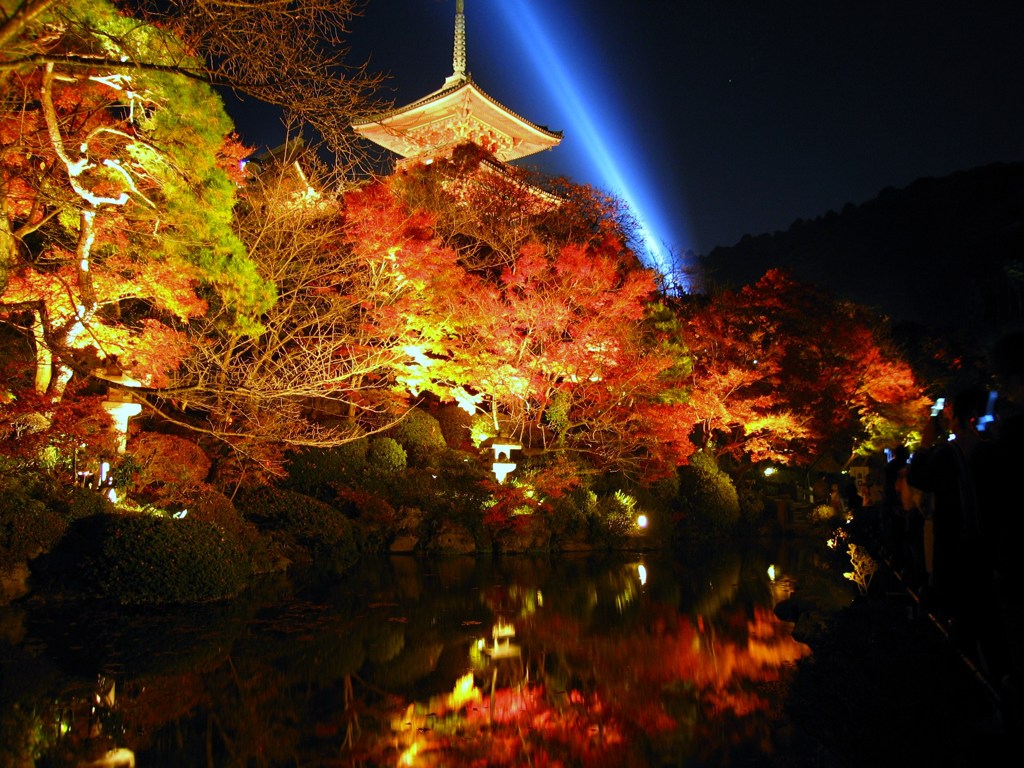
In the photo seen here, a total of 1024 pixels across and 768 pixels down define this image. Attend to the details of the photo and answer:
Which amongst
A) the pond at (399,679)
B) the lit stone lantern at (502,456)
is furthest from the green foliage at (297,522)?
the lit stone lantern at (502,456)

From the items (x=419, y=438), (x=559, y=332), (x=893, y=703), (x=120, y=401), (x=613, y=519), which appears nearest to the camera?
(x=893, y=703)

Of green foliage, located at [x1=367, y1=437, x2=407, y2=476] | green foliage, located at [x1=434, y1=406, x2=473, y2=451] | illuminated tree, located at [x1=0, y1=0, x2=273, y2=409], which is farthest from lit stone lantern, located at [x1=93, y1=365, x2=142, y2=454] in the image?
green foliage, located at [x1=434, y1=406, x2=473, y2=451]

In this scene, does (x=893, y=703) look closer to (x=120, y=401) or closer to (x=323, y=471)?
(x=120, y=401)

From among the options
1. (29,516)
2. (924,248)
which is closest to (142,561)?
(29,516)

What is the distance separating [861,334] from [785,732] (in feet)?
50.8

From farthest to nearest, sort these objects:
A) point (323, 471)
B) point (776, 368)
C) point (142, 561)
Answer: point (776, 368) < point (323, 471) < point (142, 561)

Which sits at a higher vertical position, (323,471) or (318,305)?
(318,305)

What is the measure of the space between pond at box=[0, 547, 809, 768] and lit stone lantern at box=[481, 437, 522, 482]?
416 cm

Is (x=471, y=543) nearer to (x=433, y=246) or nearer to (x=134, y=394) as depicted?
(x=433, y=246)

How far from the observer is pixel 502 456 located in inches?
517

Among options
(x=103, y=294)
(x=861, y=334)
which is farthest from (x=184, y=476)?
(x=861, y=334)

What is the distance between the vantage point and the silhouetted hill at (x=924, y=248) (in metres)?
31.1

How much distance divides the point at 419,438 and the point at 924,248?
32630 mm

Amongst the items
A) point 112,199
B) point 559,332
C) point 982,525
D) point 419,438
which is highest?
point 112,199
